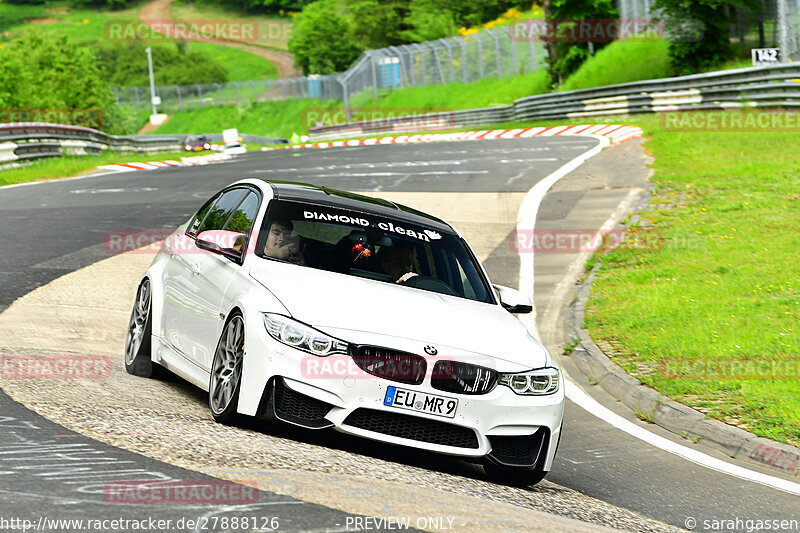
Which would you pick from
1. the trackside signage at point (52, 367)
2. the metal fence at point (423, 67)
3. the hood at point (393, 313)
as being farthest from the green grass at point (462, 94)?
the hood at point (393, 313)

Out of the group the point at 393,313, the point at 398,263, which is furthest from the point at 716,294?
the point at 393,313

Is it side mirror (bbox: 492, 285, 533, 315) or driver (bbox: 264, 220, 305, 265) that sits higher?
driver (bbox: 264, 220, 305, 265)

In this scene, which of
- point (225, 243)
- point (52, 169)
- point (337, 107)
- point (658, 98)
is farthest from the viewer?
point (337, 107)

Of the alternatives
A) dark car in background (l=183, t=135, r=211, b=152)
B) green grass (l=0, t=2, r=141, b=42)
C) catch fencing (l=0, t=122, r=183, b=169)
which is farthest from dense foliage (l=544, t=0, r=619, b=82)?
green grass (l=0, t=2, r=141, b=42)

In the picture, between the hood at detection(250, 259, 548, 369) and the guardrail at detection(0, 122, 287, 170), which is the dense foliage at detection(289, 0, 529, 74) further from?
the hood at detection(250, 259, 548, 369)

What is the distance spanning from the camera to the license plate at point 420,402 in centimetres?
590

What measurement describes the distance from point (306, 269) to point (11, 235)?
9106mm

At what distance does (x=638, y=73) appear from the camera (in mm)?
43062

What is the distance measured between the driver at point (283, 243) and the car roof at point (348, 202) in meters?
0.29

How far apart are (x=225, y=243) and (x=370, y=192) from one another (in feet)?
44.5

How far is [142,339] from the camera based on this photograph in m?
8.06

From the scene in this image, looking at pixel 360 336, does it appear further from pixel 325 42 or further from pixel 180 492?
pixel 325 42

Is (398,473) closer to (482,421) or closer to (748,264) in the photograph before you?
(482,421)

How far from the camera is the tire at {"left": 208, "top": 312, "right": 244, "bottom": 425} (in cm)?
611
